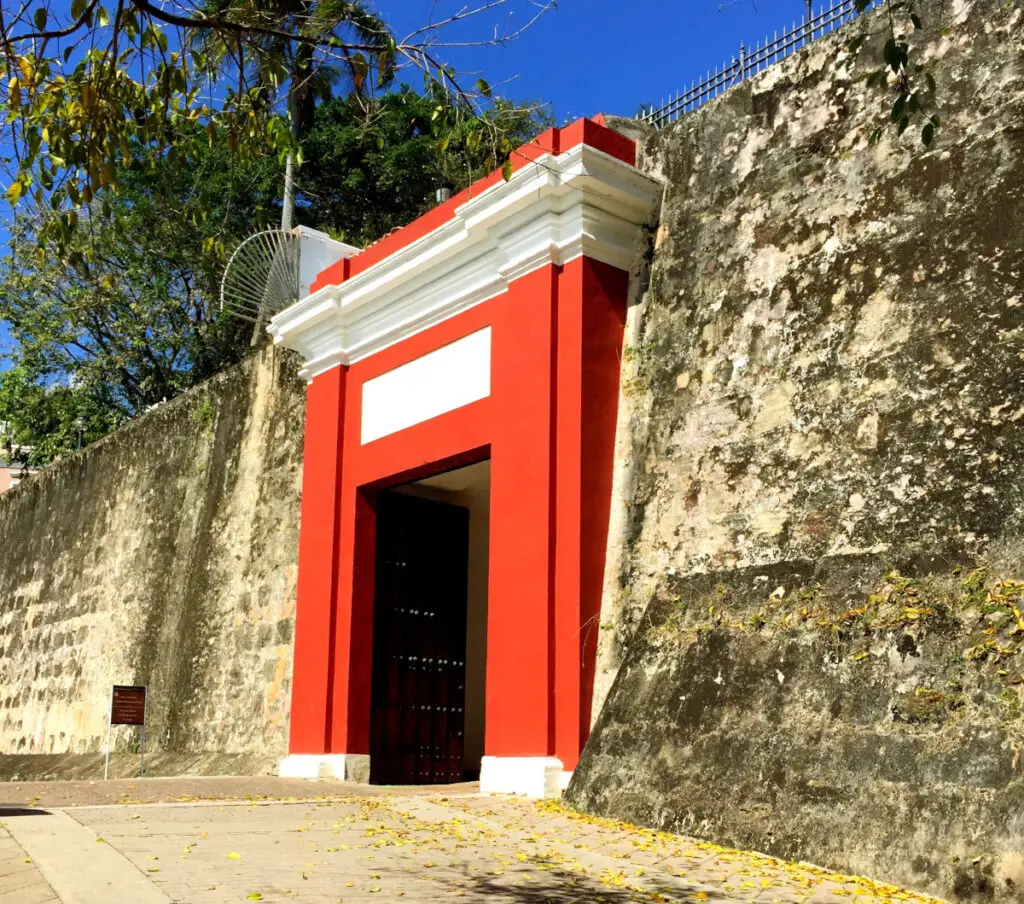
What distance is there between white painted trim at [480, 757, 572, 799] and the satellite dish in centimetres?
573

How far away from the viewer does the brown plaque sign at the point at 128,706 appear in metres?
9.26

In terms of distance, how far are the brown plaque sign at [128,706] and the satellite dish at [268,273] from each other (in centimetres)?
359

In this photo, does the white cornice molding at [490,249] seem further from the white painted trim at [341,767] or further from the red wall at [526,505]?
the white painted trim at [341,767]

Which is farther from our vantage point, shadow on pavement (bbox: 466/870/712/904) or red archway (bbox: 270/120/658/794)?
red archway (bbox: 270/120/658/794)

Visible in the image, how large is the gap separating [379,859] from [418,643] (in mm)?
4030

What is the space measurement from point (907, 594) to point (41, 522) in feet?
42.8

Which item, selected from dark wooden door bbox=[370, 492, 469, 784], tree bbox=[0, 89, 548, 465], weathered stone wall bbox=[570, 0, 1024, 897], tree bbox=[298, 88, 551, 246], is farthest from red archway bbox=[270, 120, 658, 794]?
tree bbox=[298, 88, 551, 246]

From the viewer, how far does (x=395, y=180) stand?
1889 cm

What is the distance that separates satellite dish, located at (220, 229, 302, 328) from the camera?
10.5 meters

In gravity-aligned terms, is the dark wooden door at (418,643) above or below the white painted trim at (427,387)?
below

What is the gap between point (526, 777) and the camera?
238 inches

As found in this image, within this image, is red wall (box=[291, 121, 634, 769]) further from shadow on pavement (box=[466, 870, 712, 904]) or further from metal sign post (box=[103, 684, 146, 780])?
shadow on pavement (box=[466, 870, 712, 904])

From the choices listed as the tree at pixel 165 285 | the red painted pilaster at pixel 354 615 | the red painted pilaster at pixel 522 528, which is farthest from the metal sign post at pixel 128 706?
the tree at pixel 165 285

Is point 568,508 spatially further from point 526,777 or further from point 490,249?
point 490,249
